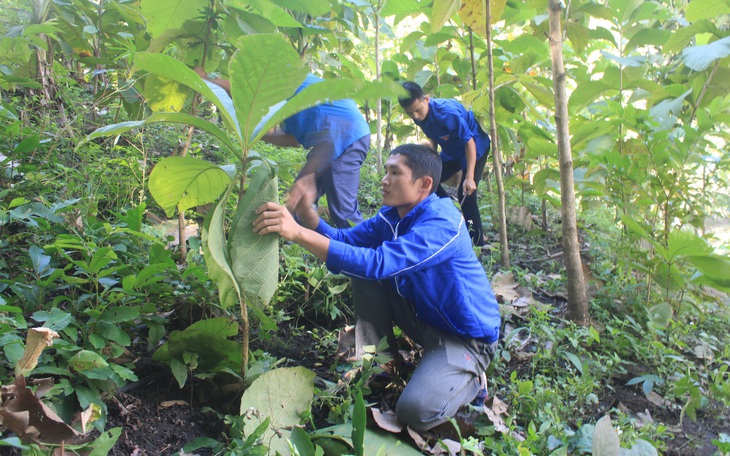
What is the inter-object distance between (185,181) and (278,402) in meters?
0.72

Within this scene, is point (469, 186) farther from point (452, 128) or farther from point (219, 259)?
point (219, 259)

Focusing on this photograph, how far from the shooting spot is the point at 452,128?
3.68 meters

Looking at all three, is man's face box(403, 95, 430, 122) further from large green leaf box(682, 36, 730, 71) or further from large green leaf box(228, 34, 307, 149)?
large green leaf box(228, 34, 307, 149)

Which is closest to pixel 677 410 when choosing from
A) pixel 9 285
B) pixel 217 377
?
pixel 217 377

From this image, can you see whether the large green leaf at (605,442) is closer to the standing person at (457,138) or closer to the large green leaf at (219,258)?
the large green leaf at (219,258)

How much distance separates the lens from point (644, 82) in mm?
3514

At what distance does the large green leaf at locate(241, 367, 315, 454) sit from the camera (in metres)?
1.41

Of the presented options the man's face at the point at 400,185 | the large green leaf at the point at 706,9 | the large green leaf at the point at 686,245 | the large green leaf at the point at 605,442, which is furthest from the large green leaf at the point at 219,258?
the large green leaf at the point at 706,9

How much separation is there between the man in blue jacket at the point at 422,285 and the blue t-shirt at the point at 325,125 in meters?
0.67

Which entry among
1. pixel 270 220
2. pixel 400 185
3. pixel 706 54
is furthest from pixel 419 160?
pixel 706 54

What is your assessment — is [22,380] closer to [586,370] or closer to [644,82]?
[586,370]

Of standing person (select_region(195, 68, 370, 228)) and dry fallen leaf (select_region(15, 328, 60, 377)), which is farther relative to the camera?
standing person (select_region(195, 68, 370, 228))

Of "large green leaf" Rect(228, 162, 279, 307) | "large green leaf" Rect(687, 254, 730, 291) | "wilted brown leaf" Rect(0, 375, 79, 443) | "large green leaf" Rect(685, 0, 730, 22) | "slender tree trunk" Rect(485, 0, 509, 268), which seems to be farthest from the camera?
"slender tree trunk" Rect(485, 0, 509, 268)

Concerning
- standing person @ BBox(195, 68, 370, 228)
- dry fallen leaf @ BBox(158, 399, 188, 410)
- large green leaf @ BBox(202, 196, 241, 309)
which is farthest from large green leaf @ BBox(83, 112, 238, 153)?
standing person @ BBox(195, 68, 370, 228)
